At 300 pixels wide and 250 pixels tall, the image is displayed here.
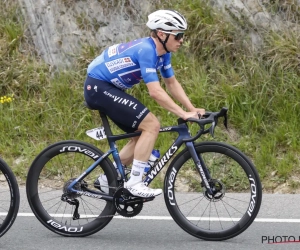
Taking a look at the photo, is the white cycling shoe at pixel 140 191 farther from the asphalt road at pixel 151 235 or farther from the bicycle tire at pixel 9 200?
the bicycle tire at pixel 9 200

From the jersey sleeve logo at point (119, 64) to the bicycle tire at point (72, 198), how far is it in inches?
26.8

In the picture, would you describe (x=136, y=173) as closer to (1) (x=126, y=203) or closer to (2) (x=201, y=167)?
(1) (x=126, y=203)

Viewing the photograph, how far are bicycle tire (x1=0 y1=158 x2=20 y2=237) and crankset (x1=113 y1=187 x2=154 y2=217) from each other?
32.2 inches

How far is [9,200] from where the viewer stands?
247 inches

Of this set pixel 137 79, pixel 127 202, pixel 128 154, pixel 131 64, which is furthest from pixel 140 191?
pixel 131 64

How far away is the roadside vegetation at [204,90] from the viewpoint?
30.5ft

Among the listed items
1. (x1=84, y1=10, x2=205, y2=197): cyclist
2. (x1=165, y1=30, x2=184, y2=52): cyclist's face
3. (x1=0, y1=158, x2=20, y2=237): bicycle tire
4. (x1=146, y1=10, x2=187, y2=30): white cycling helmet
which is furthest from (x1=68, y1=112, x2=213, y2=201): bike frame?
(x1=146, y1=10, x2=187, y2=30): white cycling helmet

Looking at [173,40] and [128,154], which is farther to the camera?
[128,154]

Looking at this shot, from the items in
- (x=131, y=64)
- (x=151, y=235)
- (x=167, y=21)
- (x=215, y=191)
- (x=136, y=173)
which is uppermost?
(x=167, y=21)

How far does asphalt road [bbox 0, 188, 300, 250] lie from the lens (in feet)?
20.4

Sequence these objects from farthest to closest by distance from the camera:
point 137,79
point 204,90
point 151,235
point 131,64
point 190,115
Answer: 1. point 204,90
2. point 151,235
3. point 137,79
4. point 131,64
5. point 190,115

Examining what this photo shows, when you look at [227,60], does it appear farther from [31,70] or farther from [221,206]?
[221,206]

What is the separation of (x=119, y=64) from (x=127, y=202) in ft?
3.74

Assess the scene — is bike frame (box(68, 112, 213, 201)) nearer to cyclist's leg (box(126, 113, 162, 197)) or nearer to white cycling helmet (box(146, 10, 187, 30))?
cyclist's leg (box(126, 113, 162, 197))
